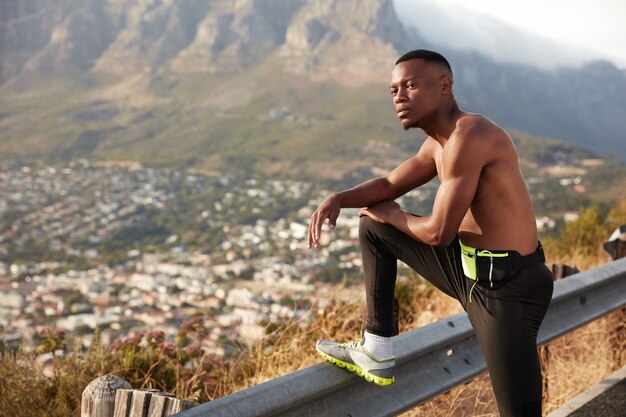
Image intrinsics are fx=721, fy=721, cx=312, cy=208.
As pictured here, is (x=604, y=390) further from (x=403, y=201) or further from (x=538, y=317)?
(x=403, y=201)

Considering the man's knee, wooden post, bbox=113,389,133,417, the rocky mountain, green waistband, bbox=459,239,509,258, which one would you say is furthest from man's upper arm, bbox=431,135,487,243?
the rocky mountain

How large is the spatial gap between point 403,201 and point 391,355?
69.2 meters

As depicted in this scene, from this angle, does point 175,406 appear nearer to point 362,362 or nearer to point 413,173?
point 362,362

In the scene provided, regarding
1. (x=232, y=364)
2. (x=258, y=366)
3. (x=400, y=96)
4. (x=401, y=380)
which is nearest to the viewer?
(x=400, y=96)

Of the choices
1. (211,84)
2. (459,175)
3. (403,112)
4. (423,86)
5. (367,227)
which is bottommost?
(211,84)

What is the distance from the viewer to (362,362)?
2662mm

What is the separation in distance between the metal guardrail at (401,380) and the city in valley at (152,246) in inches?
74.9

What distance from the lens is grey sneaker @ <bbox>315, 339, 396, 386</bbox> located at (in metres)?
2.66

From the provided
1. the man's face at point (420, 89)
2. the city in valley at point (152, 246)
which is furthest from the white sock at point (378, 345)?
the city in valley at point (152, 246)

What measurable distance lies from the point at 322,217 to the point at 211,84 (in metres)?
154

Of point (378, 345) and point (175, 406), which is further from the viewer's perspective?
point (378, 345)

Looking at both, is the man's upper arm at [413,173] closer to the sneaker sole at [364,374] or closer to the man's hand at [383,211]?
the man's hand at [383,211]

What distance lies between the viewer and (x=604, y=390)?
387cm

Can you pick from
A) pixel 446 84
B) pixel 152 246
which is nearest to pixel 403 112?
pixel 446 84
